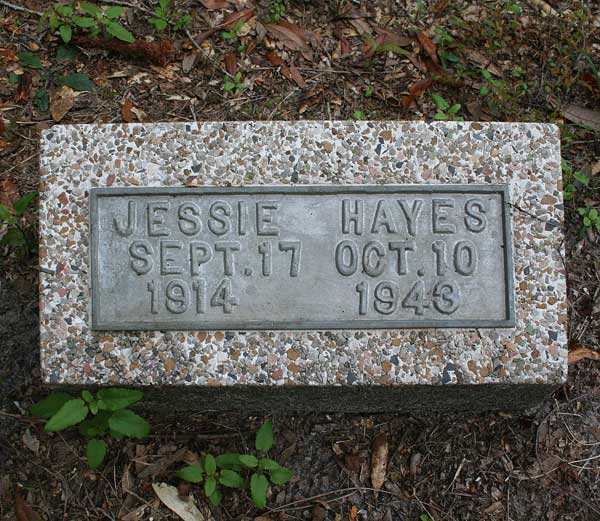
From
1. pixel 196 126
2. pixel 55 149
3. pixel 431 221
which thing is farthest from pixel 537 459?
pixel 55 149

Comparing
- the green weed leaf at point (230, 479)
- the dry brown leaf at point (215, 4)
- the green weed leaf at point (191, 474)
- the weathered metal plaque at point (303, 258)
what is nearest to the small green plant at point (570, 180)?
the weathered metal plaque at point (303, 258)

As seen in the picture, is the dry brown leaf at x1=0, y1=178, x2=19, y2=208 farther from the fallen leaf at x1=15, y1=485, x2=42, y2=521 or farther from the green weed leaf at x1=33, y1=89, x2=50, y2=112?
Answer: the fallen leaf at x1=15, y1=485, x2=42, y2=521

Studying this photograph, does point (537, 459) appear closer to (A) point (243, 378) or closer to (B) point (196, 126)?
(A) point (243, 378)

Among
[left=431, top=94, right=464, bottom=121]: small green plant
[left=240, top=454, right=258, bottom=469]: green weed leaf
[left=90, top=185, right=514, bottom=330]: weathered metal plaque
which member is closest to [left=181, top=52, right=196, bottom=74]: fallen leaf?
[left=90, top=185, right=514, bottom=330]: weathered metal plaque

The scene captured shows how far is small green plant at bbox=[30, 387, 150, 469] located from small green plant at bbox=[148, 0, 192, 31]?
180 cm

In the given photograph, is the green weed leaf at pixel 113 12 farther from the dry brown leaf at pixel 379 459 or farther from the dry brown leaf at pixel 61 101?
the dry brown leaf at pixel 379 459

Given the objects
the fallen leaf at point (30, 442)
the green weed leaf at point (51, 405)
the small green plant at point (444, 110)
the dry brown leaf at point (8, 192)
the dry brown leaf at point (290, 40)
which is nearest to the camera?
the green weed leaf at point (51, 405)

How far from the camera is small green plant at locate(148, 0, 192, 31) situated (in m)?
3.02

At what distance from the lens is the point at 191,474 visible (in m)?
2.45

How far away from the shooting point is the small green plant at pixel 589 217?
114 inches

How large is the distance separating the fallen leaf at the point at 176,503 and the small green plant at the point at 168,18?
6.95 ft

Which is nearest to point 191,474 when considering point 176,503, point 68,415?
point 176,503

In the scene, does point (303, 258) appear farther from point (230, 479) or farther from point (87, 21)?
point (87, 21)

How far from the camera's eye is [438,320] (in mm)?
2215
